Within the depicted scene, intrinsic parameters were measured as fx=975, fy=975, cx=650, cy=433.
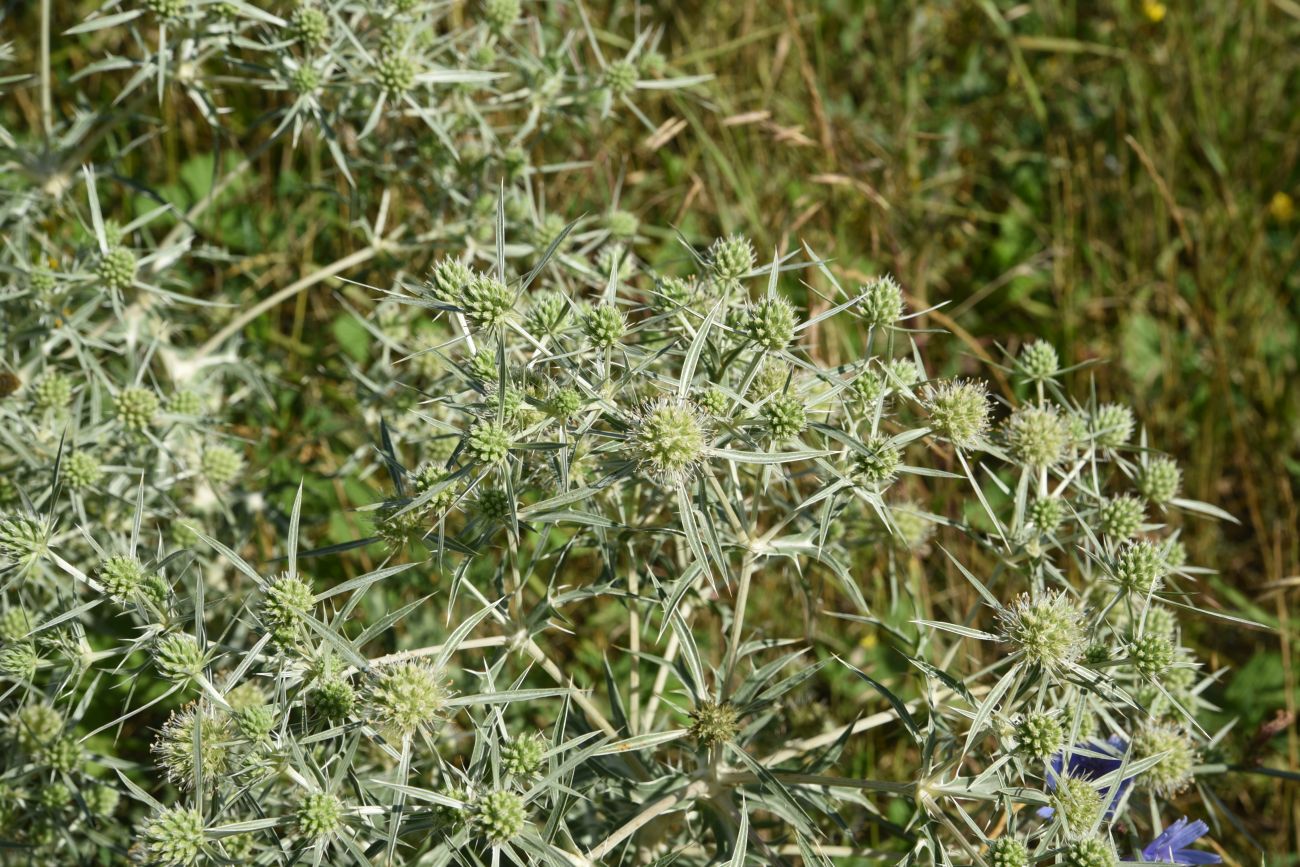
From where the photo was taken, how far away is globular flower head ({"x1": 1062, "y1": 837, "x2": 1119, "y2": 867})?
52.4 inches

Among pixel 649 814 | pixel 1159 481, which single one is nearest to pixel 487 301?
pixel 649 814

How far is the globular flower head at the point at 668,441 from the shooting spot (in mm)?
1381

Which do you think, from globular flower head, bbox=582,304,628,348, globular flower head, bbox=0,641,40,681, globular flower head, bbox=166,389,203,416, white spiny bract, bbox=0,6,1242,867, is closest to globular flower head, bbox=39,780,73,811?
white spiny bract, bbox=0,6,1242,867

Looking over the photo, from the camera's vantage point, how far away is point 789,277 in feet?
10.8

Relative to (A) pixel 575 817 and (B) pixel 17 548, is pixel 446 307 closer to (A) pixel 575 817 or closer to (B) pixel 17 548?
(B) pixel 17 548

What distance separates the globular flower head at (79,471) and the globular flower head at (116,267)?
38 cm

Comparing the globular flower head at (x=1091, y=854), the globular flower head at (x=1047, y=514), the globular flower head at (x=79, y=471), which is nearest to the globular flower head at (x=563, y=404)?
the globular flower head at (x=1047, y=514)

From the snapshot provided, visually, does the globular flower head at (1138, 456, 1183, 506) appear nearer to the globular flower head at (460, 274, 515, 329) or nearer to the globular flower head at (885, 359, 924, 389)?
the globular flower head at (885, 359, 924, 389)

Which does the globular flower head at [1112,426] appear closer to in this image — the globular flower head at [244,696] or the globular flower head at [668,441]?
the globular flower head at [668,441]

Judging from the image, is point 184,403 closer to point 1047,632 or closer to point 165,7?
point 165,7

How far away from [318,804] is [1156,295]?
3195mm

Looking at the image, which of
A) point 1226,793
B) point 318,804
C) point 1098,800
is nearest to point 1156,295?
point 1226,793

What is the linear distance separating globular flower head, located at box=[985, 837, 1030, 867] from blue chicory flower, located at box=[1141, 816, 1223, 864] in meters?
0.41

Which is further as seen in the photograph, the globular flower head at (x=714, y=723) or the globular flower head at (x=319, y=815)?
the globular flower head at (x=714, y=723)
